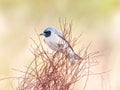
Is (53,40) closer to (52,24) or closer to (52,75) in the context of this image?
(52,75)

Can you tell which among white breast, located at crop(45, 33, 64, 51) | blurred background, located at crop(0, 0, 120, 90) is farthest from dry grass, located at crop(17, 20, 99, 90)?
blurred background, located at crop(0, 0, 120, 90)

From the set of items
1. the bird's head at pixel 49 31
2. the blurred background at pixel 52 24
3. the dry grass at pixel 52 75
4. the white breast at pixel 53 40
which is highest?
the blurred background at pixel 52 24

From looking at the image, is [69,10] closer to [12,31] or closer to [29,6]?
[29,6]

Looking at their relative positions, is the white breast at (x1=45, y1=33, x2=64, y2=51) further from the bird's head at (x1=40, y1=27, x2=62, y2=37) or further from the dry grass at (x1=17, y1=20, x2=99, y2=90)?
the dry grass at (x1=17, y1=20, x2=99, y2=90)

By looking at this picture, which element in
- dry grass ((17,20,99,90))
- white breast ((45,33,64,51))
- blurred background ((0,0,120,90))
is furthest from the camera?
blurred background ((0,0,120,90))

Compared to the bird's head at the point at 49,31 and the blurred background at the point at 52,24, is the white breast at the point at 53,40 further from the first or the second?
the blurred background at the point at 52,24

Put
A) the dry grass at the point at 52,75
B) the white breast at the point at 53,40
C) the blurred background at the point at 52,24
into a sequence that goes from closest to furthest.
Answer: the dry grass at the point at 52,75, the white breast at the point at 53,40, the blurred background at the point at 52,24

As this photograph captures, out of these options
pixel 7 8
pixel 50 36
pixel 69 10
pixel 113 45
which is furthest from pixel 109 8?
pixel 50 36

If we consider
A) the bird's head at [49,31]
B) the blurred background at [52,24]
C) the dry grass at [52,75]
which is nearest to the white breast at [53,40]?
the bird's head at [49,31]

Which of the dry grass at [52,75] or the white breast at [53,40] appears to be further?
the white breast at [53,40]
